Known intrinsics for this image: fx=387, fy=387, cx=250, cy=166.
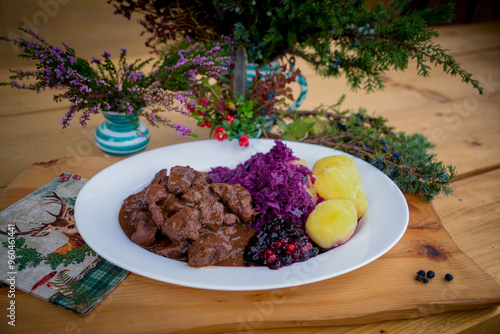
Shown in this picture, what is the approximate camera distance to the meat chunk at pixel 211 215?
2.27 metres

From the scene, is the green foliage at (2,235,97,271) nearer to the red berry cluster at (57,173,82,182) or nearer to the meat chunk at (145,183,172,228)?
the meat chunk at (145,183,172,228)

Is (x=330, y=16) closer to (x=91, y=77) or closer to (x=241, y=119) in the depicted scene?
(x=241, y=119)

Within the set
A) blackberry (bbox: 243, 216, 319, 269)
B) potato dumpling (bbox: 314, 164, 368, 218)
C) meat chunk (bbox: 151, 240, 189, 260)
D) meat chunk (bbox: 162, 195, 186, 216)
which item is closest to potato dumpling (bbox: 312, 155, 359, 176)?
potato dumpling (bbox: 314, 164, 368, 218)

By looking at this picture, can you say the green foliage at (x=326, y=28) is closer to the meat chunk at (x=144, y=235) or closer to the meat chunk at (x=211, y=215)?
the meat chunk at (x=211, y=215)

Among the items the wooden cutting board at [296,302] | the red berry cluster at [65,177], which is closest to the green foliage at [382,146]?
the wooden cutting board at [296,302]

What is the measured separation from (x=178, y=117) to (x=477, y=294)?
117 inches

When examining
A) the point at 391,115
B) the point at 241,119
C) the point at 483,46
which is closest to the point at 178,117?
the point at 241,119

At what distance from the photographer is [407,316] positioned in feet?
6.65

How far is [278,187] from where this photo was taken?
2.51m

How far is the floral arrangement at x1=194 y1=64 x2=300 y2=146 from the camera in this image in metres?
3.04

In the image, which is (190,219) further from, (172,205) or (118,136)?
(118,136)

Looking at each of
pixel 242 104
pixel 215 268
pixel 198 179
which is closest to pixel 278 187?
pixel 198 179

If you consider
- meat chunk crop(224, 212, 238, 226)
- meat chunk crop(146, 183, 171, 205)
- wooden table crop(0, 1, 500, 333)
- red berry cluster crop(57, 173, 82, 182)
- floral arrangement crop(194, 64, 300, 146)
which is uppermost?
floral arrangement crop(194, 64, 300, 146)

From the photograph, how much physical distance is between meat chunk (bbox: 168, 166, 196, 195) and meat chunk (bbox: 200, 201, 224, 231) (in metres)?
0.18
